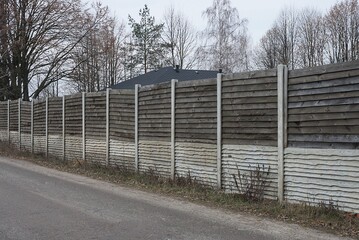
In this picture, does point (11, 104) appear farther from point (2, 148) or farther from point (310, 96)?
point (310, 96)

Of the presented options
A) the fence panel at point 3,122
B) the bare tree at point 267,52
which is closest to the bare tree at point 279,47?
the bare tree at point 267,52

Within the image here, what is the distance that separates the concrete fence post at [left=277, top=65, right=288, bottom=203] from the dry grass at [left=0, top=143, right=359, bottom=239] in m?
0.41

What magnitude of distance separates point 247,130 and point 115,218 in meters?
2.98

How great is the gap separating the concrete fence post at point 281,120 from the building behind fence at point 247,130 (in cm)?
2

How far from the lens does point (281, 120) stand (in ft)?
22.6

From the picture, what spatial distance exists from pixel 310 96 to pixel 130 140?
Answer: 570cm

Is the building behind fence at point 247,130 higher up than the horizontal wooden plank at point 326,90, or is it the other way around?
the horizontal wooden plank at point 326,90

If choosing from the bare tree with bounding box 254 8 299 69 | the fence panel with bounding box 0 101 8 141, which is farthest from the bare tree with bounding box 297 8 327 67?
the fence panel with bounding box 0 101 8 141

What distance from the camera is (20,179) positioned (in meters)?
10.4

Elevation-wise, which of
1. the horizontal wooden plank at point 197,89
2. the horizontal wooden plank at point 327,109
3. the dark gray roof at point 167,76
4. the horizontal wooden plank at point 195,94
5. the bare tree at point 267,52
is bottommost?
the horizontal wooden plank at point 327,109

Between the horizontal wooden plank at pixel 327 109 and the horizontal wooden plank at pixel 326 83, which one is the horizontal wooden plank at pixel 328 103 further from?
the horizontal wooden plank at pixel 326 83

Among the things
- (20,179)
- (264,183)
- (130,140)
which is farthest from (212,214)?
(20,179)

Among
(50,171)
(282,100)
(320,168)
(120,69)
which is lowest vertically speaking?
(50,171)

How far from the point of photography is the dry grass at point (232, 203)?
226 inches
